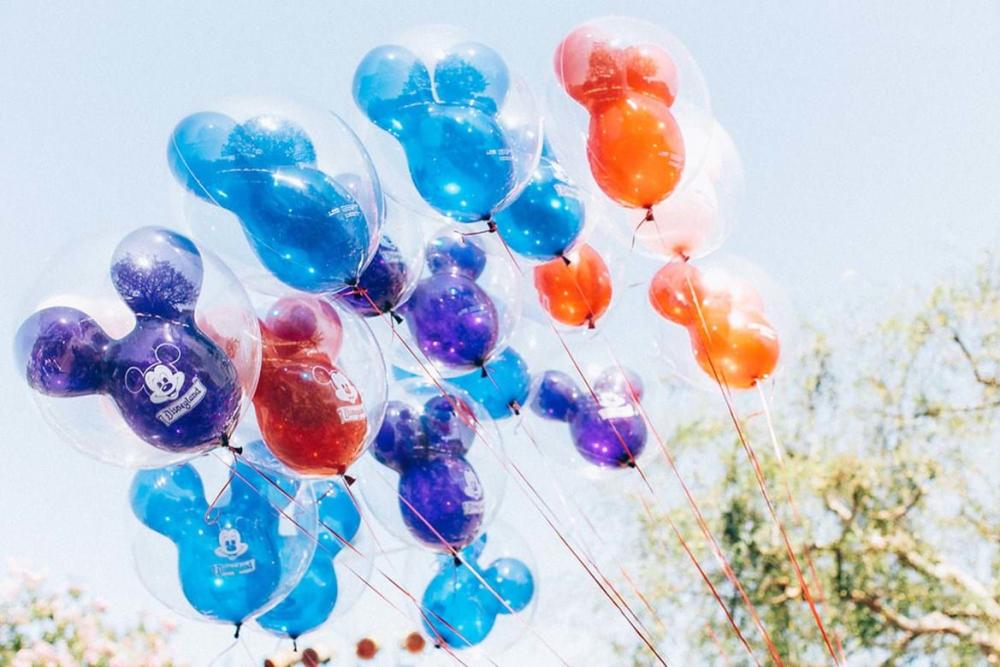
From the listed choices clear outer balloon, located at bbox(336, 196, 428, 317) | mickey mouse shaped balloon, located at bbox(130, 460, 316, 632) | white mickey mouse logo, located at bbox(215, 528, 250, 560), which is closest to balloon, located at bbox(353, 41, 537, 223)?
clear outer balloon, located at bbox(336, 196, 428, 317)

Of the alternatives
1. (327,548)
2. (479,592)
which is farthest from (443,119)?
(479,592)

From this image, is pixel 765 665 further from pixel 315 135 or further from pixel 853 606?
pixel 315 135

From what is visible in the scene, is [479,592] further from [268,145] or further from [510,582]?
[268,145]

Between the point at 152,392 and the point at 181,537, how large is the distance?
69cm

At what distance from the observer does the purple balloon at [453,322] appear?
2.94 meters

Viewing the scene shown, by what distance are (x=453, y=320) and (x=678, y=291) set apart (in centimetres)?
86

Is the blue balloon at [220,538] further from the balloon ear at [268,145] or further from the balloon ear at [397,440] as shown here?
the balloon ear at [268,145]

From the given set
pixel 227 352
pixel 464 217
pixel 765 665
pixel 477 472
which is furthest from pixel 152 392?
pixel 765 665

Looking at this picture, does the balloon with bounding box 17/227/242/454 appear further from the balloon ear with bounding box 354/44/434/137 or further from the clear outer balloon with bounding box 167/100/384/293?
the balloon ear with bounding box 354/44/434/137

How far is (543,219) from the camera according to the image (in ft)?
9.98

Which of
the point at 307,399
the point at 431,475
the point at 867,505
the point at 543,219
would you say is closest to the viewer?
the point at 307,399

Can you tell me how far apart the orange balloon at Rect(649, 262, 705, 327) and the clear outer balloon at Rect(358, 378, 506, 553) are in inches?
32.6

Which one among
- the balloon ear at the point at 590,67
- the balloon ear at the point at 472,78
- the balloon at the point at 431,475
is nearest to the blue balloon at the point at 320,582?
the balloon at the point at 431,475

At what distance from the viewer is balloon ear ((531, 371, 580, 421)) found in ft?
11.5
